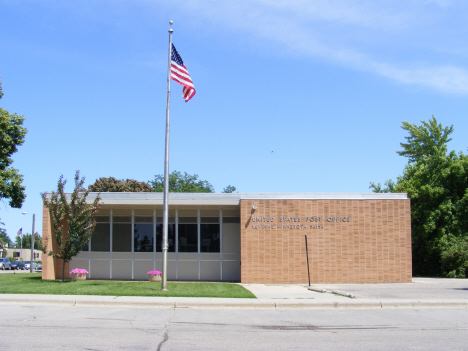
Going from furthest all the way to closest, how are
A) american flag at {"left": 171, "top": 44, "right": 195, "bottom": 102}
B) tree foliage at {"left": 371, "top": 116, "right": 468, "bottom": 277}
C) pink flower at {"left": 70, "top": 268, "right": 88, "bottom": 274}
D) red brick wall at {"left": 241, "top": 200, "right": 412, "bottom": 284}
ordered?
tree foliage at {"left": 371, "top": 116, "right": 468, "bottom": 277} < pink flower at {"left": 70, "top": 268, "right": 88, "bottom": 274} < red brick wall at {"left": 241, "top": 200, "right": 412, "bottom": 284} < american flag at {"left": 171, "top": 44, "right": 195, "bottom": 102}

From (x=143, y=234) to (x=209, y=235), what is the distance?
3.53 m

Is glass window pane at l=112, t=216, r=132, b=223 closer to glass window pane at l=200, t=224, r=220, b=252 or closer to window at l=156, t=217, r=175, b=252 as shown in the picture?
window at l=156, t=217, r=175, b=252

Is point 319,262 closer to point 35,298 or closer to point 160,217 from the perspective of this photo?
point 160,217

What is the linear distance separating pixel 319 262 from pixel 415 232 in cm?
1359

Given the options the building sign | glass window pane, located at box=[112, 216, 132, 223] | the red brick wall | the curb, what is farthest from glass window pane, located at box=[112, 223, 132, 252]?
the curb

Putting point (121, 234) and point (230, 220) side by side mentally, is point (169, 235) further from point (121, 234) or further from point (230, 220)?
point (230, 220)

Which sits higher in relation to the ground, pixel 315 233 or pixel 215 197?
pixel 215 197

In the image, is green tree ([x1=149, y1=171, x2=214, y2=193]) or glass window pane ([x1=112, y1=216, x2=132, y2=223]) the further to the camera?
green tree ([x1=149, y1=171, x2=214, y2=193])

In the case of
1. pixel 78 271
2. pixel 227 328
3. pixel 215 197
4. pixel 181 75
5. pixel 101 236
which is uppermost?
pixel 181 75

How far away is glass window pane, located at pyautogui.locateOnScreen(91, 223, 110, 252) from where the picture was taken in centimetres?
2598

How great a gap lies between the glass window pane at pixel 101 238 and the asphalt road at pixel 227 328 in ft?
38.2

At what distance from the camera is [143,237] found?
85.4 feet

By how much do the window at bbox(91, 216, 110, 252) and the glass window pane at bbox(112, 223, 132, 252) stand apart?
0.32 meters

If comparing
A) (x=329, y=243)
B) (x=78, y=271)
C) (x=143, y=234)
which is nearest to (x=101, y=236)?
(x=143, y=234)
